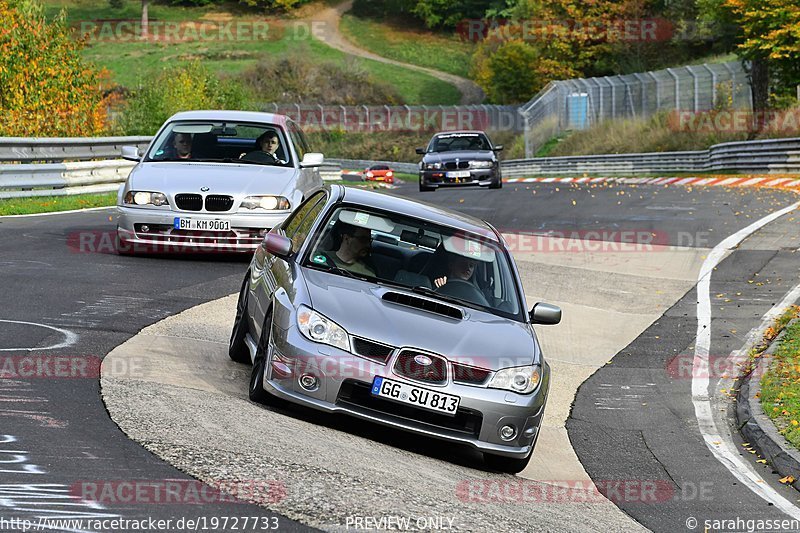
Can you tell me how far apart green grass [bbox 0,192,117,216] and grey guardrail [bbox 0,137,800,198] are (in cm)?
13

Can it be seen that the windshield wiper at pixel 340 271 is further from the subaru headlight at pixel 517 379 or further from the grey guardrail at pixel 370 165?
the grey guardrail at pixel 370 165

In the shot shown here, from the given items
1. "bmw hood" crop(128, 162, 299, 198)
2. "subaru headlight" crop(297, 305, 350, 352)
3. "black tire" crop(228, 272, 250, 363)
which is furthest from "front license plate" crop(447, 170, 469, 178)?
"subaru headlight" crop(297, 305, 350, 352)

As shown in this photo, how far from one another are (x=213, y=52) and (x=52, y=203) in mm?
91561

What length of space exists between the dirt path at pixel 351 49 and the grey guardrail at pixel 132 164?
44.8 m

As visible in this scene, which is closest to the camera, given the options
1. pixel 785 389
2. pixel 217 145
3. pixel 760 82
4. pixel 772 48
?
pixel 785 389

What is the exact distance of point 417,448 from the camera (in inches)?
322

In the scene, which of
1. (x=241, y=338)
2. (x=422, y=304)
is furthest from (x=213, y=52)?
(x=422, y=304)

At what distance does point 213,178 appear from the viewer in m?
14.4

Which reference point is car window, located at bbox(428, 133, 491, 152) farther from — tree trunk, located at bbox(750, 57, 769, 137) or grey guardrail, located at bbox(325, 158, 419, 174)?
grey guardrail, located at bbox(325, 158, 419, 174)

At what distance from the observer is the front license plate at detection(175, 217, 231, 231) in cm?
1416

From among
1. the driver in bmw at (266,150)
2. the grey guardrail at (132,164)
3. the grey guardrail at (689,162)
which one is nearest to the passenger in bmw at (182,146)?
the driver in bmw at (266,150)

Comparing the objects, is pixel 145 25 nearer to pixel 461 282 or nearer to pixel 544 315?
pixel 461 282

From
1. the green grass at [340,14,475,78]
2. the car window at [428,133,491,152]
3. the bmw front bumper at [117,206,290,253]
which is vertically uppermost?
the bmw front bumper at [117,206,290,253]

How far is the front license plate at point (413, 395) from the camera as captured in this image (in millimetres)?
7555
